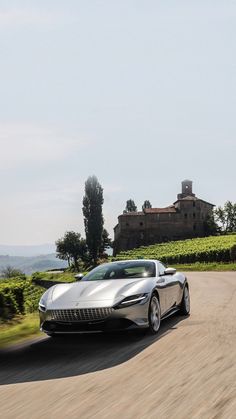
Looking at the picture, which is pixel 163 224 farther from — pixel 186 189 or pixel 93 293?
pixel 93 293

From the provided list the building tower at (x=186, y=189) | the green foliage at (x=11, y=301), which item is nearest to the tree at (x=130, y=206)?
the building tower at (x=186, y=189)

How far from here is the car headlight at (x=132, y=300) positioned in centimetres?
733

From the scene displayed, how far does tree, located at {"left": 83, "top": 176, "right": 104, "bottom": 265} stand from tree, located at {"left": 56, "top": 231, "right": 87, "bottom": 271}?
28.3m

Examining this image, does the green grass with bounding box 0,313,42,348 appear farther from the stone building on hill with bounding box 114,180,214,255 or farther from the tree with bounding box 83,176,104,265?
the stone building on hill with bounding box 114,180,214,255

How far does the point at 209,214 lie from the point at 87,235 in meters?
47.8

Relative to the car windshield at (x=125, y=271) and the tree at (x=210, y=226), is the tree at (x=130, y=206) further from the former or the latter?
the car windshield at (x=125, y=271)

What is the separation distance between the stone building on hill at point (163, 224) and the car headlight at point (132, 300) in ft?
399

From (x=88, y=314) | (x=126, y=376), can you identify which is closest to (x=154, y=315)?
(x=88, y=314)

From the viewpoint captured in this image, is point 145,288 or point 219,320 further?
point 219,320

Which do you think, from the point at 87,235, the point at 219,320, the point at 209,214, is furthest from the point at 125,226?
the point at 219,320

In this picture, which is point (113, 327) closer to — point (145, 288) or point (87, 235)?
point (145, 288)

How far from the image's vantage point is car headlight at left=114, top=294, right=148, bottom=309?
7.33 metres

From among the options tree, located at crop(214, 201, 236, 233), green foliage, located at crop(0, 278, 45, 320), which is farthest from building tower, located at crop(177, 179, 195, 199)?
green foliage, located at crop(0, 278, 45, 320)

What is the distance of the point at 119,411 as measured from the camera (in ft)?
13.4
